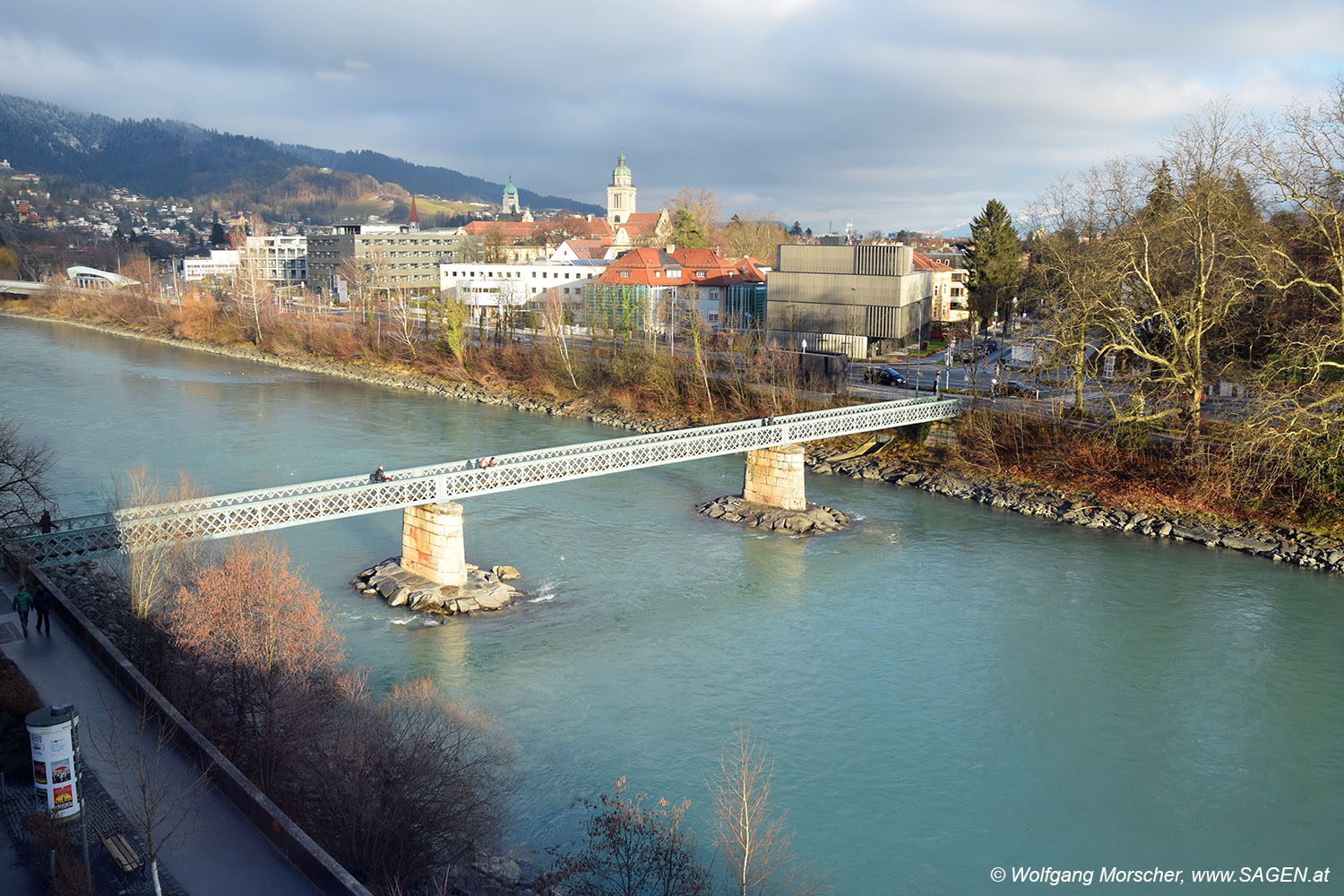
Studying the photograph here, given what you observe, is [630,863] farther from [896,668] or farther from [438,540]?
[438,540]

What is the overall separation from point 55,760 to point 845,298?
33634 millimetres

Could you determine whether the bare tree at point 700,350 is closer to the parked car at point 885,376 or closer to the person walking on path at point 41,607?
the parked car at point 885,376

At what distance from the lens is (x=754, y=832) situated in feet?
31.4

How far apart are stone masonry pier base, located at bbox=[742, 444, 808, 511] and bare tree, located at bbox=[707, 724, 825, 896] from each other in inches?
410

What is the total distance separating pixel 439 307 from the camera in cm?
4922

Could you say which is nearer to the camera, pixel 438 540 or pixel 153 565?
pixel 153 565

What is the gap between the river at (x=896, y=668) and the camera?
1041cm

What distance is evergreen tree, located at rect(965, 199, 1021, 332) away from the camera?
137 ft

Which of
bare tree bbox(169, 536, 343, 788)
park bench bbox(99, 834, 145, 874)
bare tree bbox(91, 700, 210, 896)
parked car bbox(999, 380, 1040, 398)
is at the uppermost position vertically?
parked car bbox(999, 380, 1040, 398)

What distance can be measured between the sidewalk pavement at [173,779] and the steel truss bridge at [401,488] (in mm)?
1286

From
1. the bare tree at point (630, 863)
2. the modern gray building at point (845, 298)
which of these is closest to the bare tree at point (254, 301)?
the modern gray building at point (845, 298)

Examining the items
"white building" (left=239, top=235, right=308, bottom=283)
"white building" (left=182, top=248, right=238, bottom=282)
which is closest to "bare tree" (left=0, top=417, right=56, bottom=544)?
"white building" (left=239, top=235, right=308, bottom=283)

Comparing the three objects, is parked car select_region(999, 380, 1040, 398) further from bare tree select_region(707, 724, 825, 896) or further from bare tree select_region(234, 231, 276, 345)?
bare tree select_region(234, 231, 276, 345)

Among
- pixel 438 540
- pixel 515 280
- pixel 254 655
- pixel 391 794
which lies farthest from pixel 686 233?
pixel 391 794
